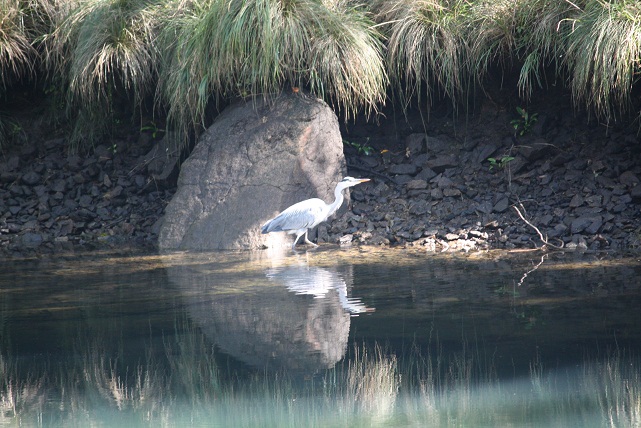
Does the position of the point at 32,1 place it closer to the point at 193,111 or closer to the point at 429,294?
the point at 193,111

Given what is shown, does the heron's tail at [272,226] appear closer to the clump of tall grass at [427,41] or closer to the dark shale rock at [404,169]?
the dark shale rock at [404,169]

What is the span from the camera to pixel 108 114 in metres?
9.89

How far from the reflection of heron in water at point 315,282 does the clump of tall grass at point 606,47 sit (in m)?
3.16

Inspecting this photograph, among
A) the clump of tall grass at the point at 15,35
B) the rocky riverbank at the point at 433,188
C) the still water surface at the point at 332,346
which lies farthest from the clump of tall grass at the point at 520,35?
the clump of tall grass at the point at 15,35

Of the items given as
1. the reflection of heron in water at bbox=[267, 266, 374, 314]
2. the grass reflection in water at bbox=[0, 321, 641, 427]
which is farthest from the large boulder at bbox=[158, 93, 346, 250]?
the grass reflection in water at bbox=[0, 321, 641, 427]

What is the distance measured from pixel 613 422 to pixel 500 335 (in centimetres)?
116

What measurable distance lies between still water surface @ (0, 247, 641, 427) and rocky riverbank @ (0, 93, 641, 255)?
111 cm

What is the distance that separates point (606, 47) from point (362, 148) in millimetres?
3271

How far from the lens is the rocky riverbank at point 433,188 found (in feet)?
24.5

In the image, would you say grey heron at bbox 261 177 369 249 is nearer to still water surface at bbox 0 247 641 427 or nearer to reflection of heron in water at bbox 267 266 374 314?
reflection of heron in water at bbox 267 266 374 314

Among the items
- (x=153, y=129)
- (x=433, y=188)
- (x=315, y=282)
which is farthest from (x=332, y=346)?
(x=153, y=129)

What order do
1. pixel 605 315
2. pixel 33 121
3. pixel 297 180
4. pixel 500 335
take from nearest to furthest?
pixel 500 335, pixel 605 315, pixel 297 180, pixel 33 121

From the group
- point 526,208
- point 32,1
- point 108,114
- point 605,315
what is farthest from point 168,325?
point 32,1

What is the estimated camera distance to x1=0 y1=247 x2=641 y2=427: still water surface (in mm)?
3383
